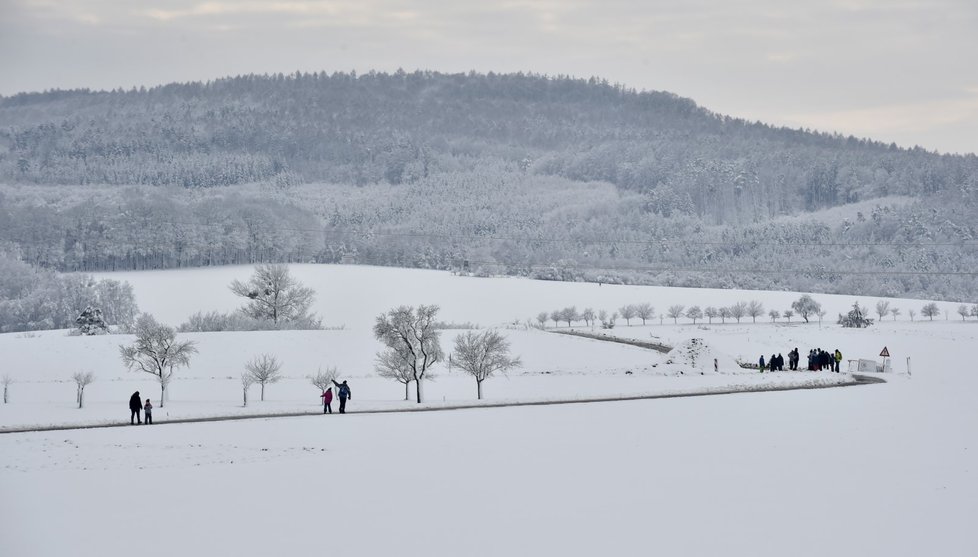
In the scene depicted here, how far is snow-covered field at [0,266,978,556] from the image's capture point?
1842 cm

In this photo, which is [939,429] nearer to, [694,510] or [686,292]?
[694,510]

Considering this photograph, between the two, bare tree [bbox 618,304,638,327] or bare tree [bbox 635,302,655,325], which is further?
bare tree [bbox 635,302,655,325]

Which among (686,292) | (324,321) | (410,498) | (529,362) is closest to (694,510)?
(410,498)

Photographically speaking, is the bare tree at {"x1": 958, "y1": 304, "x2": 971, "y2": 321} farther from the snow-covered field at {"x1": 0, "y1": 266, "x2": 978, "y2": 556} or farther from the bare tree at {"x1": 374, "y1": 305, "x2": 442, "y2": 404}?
the bare tree at {"x1": 374, "y1": 305, "x2": 442, "y2": 404}

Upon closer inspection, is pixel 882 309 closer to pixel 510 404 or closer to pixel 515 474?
pixel 510 404

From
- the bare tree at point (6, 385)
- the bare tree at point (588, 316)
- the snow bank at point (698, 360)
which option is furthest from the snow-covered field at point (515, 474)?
the bare tree at point (588, 316)

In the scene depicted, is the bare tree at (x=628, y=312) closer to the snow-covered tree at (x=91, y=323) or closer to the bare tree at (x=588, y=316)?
the bare tree at (x=588, y=316)

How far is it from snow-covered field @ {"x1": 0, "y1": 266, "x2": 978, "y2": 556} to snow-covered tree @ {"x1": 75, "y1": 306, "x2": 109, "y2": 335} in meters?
18.9

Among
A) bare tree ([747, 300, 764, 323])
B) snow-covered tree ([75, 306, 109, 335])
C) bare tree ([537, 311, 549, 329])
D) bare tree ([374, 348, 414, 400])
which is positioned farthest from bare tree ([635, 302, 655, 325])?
bare tree ([374, 348, 414, 400])

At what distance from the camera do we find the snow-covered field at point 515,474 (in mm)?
18422

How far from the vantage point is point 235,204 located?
15288 centimetres

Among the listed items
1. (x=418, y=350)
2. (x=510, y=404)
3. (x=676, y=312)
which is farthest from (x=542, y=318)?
(x=510, y=404)

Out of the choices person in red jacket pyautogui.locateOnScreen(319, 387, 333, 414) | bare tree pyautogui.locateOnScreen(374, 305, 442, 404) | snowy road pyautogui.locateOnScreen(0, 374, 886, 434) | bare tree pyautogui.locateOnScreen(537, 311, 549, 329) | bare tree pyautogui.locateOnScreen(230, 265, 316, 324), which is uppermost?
bare tree pyautogui.locateOnScreen(230, 265, 316, 324)

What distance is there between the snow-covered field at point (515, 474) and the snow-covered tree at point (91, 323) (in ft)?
→ 61.9
